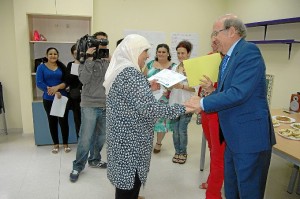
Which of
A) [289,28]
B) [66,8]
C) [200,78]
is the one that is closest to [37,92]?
[66,8]

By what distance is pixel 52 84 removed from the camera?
10.2 ft

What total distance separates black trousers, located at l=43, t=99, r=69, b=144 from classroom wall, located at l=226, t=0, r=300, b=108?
2.92 metres

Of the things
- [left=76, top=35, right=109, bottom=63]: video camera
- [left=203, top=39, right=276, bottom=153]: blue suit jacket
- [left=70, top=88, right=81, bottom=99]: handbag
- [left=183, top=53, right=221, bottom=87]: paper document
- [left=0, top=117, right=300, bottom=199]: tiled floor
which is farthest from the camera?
[left=70, top=88, right=81, bottom=99]: handbag

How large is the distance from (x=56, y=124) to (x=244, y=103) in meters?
2.55

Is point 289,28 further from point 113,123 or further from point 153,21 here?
point 113,123

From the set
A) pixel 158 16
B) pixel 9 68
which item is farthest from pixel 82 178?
pixel 158 16

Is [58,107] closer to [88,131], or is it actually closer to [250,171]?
[88,131]

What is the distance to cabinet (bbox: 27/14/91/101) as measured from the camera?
3680mm

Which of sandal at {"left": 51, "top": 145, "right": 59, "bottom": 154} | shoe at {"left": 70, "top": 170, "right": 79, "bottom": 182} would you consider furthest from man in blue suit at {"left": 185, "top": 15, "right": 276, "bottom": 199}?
sandal at {"left": 51, "top": 145, "right": 59, "bottom": 154}

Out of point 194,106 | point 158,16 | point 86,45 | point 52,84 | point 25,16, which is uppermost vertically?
point 158,16

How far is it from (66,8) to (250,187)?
10.6ft

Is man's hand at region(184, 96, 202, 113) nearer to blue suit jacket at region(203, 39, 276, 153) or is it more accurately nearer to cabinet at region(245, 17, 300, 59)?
blue suit jacket at region(203, 39, 276, 153)

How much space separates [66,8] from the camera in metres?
3.49

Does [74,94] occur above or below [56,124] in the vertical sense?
above
